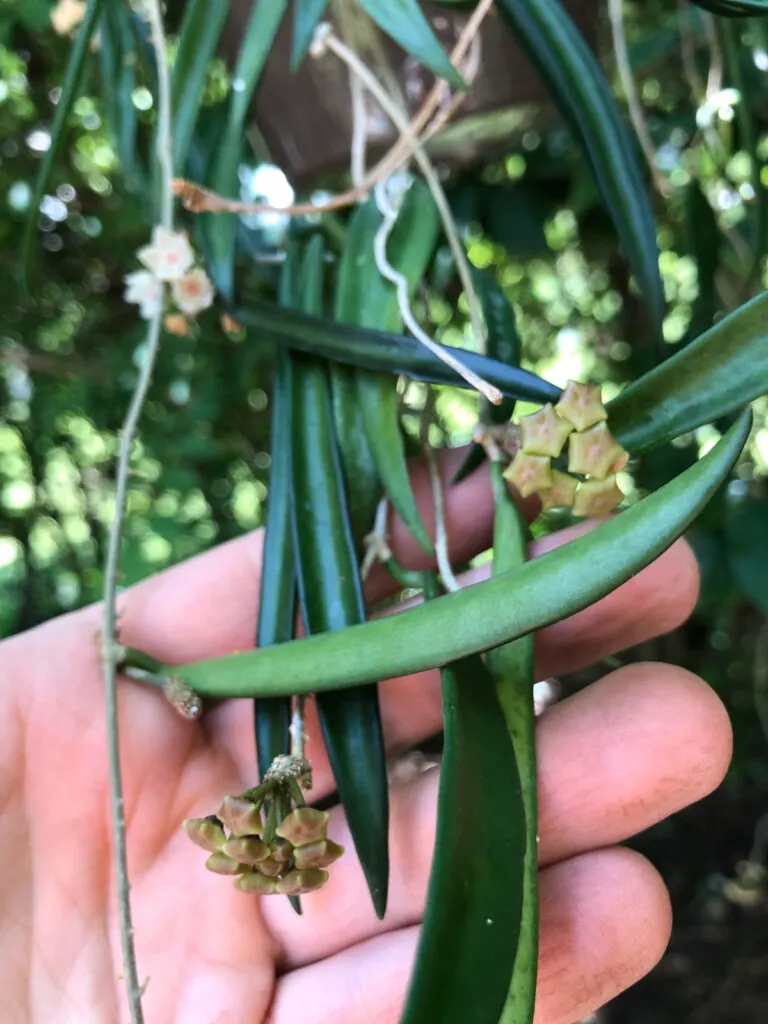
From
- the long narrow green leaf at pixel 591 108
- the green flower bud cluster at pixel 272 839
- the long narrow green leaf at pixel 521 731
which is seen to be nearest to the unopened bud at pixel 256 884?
the green flower bud cluster at pixel 272 839

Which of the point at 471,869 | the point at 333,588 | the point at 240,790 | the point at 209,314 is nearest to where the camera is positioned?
the point at 471,869

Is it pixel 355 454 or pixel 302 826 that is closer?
pixel 302 826

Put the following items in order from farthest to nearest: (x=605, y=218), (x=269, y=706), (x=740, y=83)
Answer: (x=605, y=218), (x=740, y=83), (x=269, y=706)

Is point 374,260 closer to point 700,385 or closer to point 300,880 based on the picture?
point 700,385

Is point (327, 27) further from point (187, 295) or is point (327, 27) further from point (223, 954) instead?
point (223, 954)

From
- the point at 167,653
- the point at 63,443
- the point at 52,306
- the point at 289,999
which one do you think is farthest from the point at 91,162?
the point at 289,999

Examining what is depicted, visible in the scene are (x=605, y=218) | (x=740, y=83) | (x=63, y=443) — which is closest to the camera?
(x=740, y=83)

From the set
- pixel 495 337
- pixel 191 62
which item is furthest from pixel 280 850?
pixel 191 62
